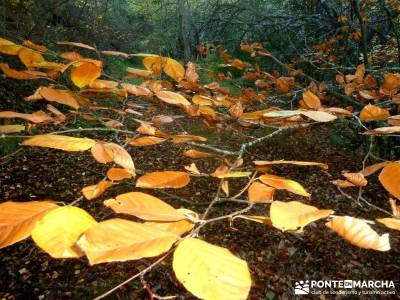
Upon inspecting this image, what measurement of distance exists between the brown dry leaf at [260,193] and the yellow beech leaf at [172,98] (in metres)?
0.42

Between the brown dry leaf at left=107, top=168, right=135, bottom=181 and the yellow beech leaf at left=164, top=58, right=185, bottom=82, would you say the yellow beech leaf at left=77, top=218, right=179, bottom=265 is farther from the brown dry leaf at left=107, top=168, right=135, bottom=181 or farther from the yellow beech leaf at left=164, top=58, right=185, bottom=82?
the yellow beech leaf at left=164, top=58, right=185, bottom=82

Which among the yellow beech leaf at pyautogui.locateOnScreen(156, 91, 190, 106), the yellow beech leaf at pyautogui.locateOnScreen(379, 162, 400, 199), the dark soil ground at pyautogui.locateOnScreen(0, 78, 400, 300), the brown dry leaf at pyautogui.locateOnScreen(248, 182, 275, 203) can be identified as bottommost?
the dark soil ground at pyautogui.locateOnScreen(0, 78, 400, 300)

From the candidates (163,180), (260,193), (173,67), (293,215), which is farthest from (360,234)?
(173,67)

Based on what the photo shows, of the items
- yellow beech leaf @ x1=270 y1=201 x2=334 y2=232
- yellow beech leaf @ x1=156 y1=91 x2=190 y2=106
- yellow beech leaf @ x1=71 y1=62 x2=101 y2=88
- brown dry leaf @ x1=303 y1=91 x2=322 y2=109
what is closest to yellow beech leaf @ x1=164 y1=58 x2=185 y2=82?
yellow beech leaf @ x1=156 y1=91 x2=190 y2=106

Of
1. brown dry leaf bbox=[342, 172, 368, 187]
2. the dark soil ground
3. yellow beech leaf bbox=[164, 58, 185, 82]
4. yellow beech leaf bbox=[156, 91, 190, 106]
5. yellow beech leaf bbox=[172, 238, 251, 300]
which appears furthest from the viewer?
the dark soil ground

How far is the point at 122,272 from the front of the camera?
7.05 feet

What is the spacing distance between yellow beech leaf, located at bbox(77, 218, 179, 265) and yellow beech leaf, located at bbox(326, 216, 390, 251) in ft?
0.65

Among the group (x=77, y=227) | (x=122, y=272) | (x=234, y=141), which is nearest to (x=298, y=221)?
(x=77, y=227)

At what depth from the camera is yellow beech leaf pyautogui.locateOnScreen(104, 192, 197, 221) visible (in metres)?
0.38

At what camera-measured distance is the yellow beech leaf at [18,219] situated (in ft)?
1.08

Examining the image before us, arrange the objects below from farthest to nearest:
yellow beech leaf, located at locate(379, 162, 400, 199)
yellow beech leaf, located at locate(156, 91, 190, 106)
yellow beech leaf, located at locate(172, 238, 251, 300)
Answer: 1. yellow beech leaf, located at locate(156, 91, 190, 106)
2. yellow beech leaf, located at locate(379, 162, 400, 199)
3. yellow beech leaf, located at locate(172, 238, 251, 300)

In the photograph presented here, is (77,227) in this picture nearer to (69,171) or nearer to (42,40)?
(69,171)

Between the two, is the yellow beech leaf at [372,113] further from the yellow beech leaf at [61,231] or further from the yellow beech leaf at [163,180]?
the yellow beech leaf at [61,231]

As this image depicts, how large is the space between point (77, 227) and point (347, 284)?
227cm
